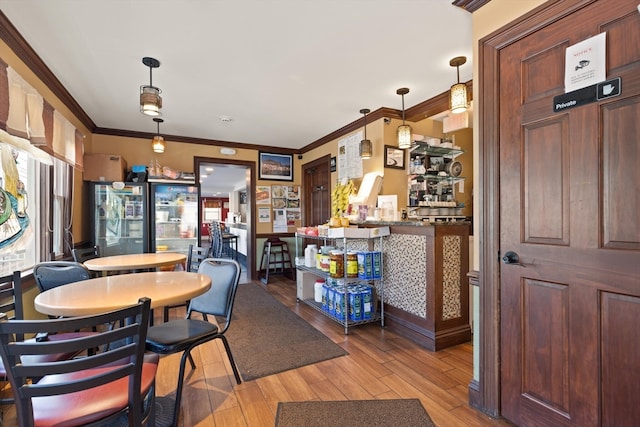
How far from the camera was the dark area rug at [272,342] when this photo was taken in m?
2.35

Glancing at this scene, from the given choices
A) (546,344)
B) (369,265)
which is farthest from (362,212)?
(546,344)

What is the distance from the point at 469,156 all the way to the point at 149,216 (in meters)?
4.78

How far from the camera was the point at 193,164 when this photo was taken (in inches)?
199

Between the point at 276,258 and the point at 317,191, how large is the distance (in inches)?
59.5

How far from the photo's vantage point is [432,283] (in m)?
2.65

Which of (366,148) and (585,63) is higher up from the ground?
(366,148)

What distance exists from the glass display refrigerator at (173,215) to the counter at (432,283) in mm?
3221

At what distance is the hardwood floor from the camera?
1.76 m

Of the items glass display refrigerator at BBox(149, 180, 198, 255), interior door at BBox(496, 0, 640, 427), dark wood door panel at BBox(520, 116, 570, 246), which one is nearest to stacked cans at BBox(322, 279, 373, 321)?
interior door at BBox(496, 0, 640, 427)

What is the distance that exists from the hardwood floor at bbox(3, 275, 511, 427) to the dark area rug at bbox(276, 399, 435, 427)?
5 cm

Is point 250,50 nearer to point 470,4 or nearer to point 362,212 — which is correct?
point 470,4

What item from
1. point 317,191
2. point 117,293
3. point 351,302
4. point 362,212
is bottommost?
point 351,302

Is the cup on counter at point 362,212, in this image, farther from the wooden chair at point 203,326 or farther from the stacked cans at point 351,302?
the wooden chair at point 203,326

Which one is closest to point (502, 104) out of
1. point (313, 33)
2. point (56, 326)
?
point (313, 33)
